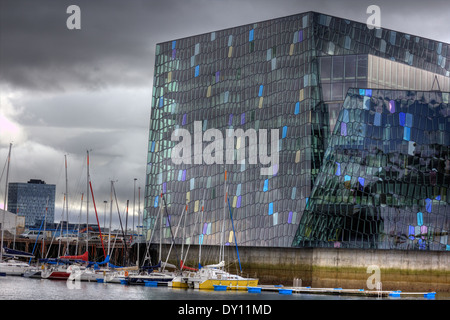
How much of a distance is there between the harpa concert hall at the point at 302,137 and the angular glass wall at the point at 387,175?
0.30 ft

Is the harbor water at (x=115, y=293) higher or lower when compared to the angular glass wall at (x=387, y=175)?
lower

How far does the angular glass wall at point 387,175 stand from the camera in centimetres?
7331

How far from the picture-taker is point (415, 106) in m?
74.6

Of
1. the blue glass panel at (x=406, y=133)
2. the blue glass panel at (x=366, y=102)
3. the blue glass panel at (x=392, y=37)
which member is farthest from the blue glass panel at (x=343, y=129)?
the blue glass panel at (x=392, y=37)

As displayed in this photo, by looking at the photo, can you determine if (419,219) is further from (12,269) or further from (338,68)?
(12,269)

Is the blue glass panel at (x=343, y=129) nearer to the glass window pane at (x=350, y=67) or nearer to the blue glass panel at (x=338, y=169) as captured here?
the blue glass panel at (x=338, y=169)

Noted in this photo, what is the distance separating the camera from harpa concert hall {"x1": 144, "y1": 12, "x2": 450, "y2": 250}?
73.8m

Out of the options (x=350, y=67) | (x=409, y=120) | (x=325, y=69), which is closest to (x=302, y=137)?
(x=325, y=69)

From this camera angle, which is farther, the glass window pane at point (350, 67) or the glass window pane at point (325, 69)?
the glass window pane at point (325, 69)

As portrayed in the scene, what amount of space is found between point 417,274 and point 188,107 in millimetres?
34173

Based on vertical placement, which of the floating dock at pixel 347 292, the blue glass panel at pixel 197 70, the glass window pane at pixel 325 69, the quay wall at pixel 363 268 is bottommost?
the floating dock at pixel 347 292

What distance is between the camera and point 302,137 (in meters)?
78.1

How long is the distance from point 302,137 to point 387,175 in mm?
9240
